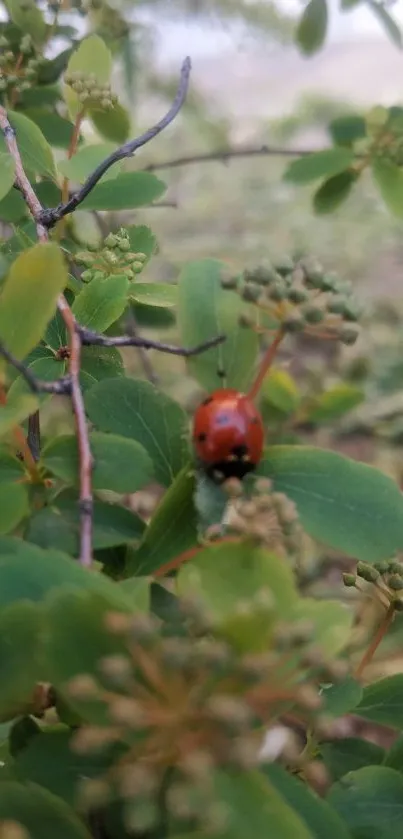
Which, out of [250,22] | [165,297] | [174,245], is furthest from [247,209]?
[165,297]

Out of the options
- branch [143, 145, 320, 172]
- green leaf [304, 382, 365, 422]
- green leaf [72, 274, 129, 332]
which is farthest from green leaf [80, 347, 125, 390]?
green leaf [304, 382, 365, 422]

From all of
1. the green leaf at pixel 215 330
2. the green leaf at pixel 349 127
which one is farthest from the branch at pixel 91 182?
the green leaf at pixel 349 127

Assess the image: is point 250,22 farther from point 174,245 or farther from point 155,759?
point 155,759

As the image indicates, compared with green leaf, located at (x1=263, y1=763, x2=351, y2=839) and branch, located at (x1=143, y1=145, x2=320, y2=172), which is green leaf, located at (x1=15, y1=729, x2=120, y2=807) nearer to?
green leaf, located at (x1=263, y1=763, x2=351, y2=839)

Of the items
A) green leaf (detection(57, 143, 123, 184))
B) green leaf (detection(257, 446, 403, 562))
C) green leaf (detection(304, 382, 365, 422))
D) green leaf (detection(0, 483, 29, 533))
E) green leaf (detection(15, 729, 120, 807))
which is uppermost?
green leaf (detection(57, 143, 123, 184))

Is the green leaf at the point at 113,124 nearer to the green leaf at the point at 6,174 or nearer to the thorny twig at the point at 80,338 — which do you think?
the thorny twig at the point at 80,338
